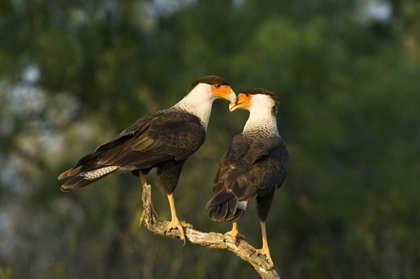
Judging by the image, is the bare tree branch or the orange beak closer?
the bare tree branch

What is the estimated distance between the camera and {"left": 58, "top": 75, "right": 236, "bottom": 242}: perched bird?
5.82 m

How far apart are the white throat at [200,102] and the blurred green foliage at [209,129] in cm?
588

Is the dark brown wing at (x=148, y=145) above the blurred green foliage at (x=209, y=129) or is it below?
below

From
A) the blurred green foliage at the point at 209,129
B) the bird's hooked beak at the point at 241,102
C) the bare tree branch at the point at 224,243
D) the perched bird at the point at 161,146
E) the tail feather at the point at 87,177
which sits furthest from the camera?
the blurred green foliage at the point at 209,129

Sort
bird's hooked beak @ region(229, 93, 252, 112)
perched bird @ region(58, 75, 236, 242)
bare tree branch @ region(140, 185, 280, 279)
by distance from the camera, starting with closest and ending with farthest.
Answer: bare tree branch @ region(140, 185, 280, 279), perched bird @ region(58, 75, 236, 242), bird's hooked beak @ region(229, 93, 252, 112)

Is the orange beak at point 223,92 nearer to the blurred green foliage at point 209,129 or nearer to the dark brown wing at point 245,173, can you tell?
the dark brown wing at point 245,173

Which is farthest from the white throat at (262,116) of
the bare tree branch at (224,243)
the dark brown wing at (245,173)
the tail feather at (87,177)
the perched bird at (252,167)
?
the tail feather at (87,177)

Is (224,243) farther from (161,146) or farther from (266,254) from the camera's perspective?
(161,146)

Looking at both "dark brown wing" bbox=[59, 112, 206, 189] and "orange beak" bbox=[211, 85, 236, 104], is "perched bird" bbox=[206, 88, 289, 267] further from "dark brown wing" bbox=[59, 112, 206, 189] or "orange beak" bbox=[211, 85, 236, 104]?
"dark brown wing" bbox=[59, 112, 206, 189]

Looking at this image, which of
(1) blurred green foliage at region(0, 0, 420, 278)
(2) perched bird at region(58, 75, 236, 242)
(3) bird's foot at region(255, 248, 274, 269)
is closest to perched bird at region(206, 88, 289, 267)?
(3) bird's foot at region(255, 248, 274, 269)

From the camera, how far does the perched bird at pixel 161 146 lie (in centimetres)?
582

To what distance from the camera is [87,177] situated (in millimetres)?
5750

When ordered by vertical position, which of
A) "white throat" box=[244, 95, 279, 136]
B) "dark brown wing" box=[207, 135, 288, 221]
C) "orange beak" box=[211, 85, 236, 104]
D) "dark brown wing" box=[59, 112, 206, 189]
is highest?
"orange beak" box=[211, 85, 236, 104]

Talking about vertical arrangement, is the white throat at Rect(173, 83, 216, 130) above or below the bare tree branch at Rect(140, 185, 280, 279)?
above
